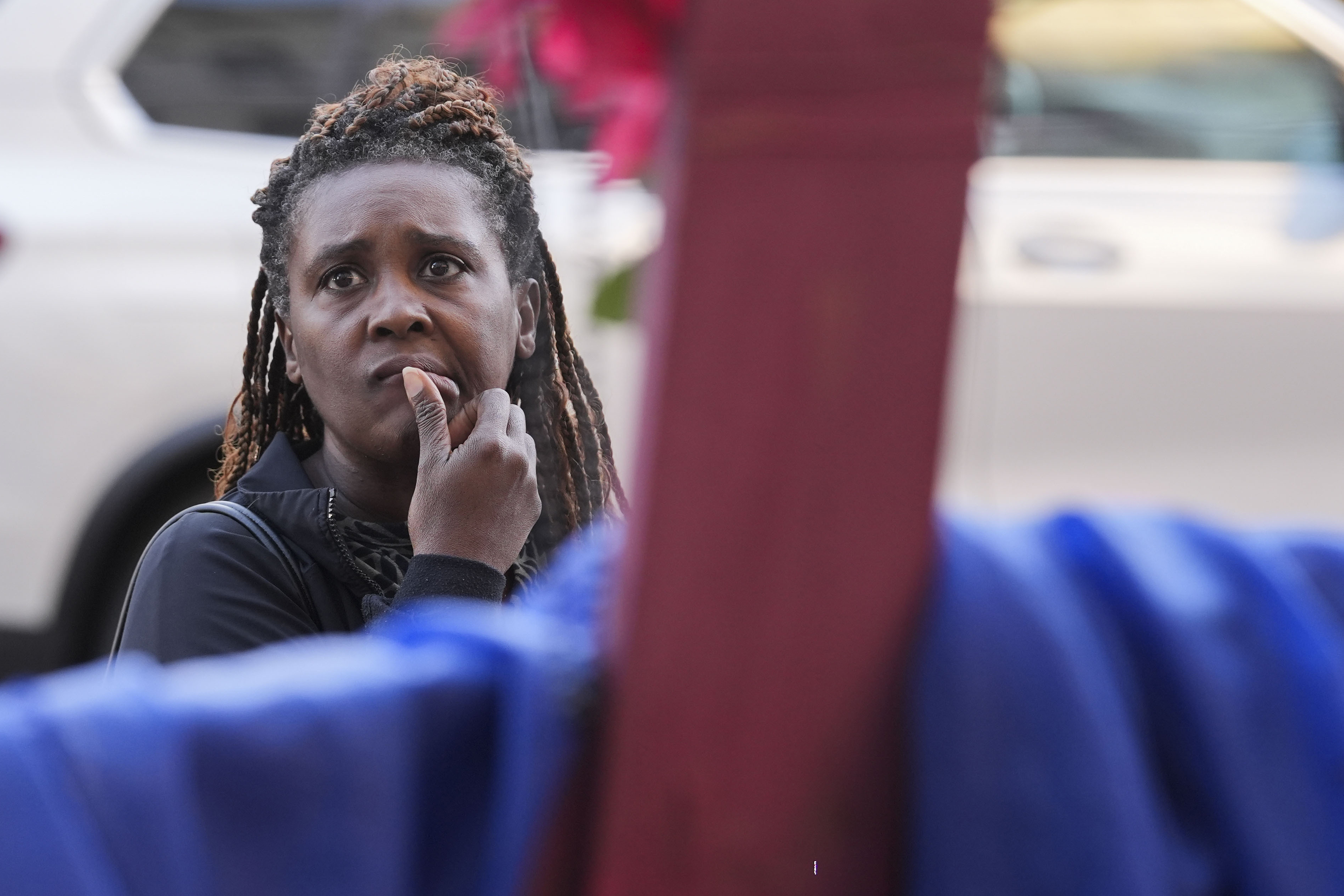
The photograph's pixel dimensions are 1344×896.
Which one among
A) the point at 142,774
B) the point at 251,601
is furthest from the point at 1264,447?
the point at 142,774

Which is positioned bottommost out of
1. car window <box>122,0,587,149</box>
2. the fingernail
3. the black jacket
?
the black jacket

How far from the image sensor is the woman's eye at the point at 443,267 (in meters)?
0.87

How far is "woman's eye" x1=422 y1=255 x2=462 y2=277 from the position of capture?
34.2 inches

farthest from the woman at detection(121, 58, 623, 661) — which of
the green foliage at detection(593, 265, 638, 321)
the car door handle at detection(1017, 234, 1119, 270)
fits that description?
the car door handle at detection(1017, 234, 1119, 270)

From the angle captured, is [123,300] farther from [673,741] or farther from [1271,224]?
[1271,224]

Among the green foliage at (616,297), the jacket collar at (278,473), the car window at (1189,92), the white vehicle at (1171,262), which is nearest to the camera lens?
the green foliage at (616,297)

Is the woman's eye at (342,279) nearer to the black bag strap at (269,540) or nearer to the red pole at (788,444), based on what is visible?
the black bag strap at (269,540)

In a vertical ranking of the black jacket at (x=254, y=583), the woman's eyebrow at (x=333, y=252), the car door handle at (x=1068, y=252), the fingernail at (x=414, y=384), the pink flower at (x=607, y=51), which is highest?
the pink flower at (x=607, y=51)

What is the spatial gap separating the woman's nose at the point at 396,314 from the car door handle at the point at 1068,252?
182cm

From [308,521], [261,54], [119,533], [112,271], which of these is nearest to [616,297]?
[308,521]

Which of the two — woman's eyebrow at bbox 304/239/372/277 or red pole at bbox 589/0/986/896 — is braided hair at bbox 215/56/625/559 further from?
red pole at bbox 589/0/986/896

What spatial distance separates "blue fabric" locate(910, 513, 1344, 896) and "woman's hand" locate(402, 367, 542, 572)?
32cm

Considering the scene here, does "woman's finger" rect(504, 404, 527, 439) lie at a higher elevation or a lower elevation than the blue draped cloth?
higher

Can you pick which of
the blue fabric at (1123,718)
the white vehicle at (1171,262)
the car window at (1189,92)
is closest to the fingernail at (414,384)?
the blue fabric at (1123,718)
